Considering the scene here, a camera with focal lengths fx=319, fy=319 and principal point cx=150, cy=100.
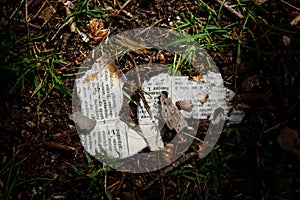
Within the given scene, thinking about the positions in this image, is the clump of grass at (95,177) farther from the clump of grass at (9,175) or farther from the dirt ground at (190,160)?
the clump of grass at (9,175)

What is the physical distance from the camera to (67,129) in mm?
1494

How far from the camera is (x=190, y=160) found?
149cm

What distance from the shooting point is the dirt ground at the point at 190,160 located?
57.4 inches

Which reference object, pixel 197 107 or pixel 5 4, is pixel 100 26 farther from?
pixel 197 107

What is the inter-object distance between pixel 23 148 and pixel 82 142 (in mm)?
269

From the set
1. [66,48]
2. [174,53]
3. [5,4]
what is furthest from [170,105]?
[5,4]

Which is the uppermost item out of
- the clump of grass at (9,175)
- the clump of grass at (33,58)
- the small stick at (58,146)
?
the clump of grass at (33,58)

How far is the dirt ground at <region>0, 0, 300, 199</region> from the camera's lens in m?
1.46

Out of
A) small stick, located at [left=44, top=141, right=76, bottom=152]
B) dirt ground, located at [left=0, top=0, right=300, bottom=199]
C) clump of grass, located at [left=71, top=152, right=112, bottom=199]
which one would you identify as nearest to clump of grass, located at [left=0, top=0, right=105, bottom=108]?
dirt ground, located at [left=0, top=0, right=300, bottom=199]

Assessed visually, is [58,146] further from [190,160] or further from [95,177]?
[190,160]

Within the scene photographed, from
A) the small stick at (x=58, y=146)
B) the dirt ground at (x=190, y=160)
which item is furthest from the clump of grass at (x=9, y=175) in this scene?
the small stick at (x=58, y=146)

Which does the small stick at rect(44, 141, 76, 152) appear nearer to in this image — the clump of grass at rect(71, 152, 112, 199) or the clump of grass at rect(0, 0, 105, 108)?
the clump of grass at rect(71, 152, 112, 199)

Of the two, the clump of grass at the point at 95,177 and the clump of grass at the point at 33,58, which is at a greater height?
the clump of grass at the point at 33,58

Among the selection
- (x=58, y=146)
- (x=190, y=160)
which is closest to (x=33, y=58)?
(x=58, y=146)
